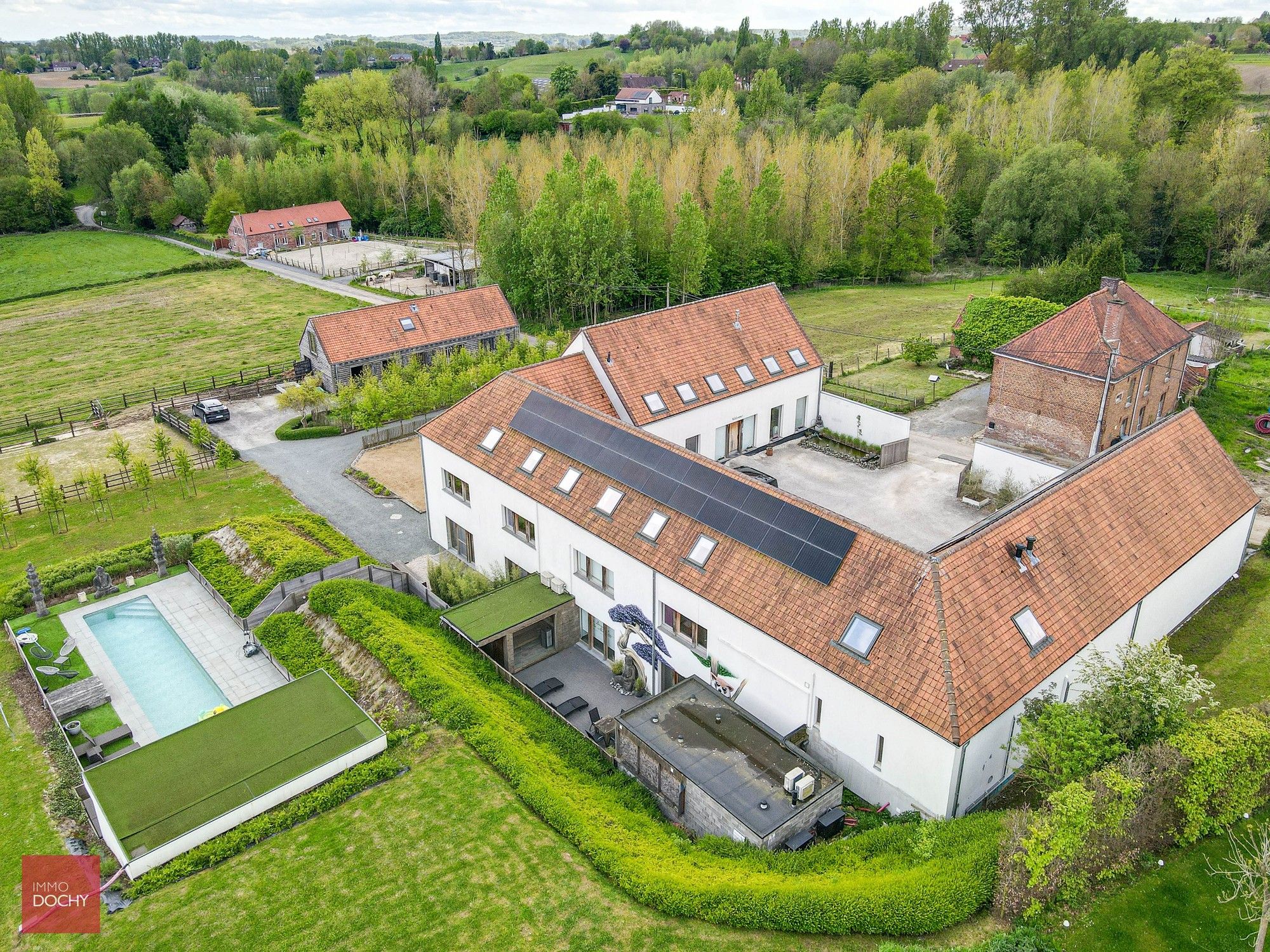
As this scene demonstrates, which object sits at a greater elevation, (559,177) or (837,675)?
(559,177)

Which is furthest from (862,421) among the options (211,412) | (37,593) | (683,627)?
(211,412)

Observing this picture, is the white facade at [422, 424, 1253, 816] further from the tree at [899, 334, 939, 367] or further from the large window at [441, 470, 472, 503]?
the tree at [899, 334, 939, 367]

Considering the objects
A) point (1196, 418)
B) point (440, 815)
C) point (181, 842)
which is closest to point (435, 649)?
point (440, 815)

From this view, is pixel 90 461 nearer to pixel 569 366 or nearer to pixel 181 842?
pixel 569 366

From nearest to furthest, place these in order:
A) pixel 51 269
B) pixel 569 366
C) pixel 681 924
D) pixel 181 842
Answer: pixel 681 924, pixel 181 842, pixel 569 366, pixel 51 269

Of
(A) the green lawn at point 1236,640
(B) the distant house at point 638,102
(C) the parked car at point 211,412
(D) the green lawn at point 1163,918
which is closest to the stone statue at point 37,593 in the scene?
(C) the parked car at point 211,412

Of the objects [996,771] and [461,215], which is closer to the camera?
[996,771]

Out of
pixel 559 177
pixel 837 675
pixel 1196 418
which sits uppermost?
pixel 559 177
